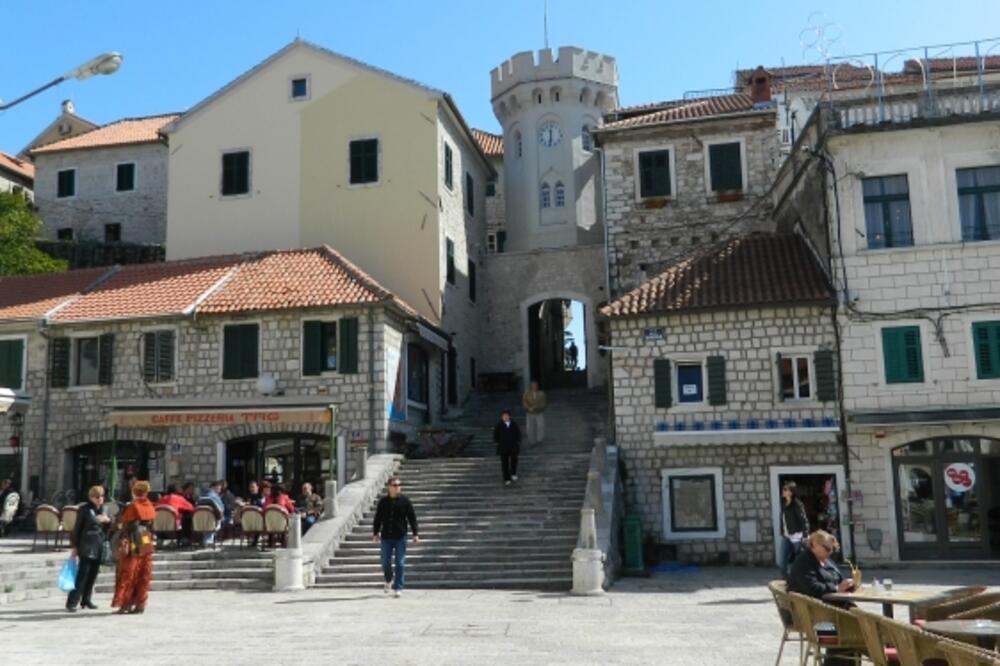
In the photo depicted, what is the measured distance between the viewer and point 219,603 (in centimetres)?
1385

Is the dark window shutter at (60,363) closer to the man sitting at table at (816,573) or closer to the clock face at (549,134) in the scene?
the clock face at (549,134)

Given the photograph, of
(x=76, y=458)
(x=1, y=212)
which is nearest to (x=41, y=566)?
(x=76, y=458)

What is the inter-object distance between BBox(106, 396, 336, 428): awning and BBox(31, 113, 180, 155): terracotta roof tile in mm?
20458

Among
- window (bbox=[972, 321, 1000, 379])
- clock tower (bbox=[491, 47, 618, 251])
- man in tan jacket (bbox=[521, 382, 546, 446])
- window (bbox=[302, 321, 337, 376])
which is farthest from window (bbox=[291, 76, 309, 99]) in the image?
window (bbox=[972, 321, 1000, 379])

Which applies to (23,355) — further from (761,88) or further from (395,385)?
(761,88)

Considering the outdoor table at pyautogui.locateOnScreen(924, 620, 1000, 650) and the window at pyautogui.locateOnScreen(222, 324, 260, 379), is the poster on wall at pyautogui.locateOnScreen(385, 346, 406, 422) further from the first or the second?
the outdoor table at pyautogui.locateOnScreen(924, 620, 1000, 650)

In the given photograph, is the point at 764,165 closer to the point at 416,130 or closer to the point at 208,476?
the point at 416,130

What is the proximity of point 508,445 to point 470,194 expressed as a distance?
14.5 meters

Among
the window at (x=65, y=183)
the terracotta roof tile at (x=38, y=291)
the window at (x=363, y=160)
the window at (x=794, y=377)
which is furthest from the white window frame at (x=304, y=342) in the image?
the window at (x=65, y=183)

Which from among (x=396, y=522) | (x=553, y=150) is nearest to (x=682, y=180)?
(x=553, y=150)

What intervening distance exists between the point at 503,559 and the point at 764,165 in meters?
14.9

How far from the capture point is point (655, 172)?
1057 inches

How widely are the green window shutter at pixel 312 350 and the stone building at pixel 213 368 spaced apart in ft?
0.10

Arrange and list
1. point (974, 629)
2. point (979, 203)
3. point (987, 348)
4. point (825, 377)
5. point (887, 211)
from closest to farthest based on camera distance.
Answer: point (974, 629)
point (987, 348)
point (979, 203)
point (825, 377)
point (887, 211)
